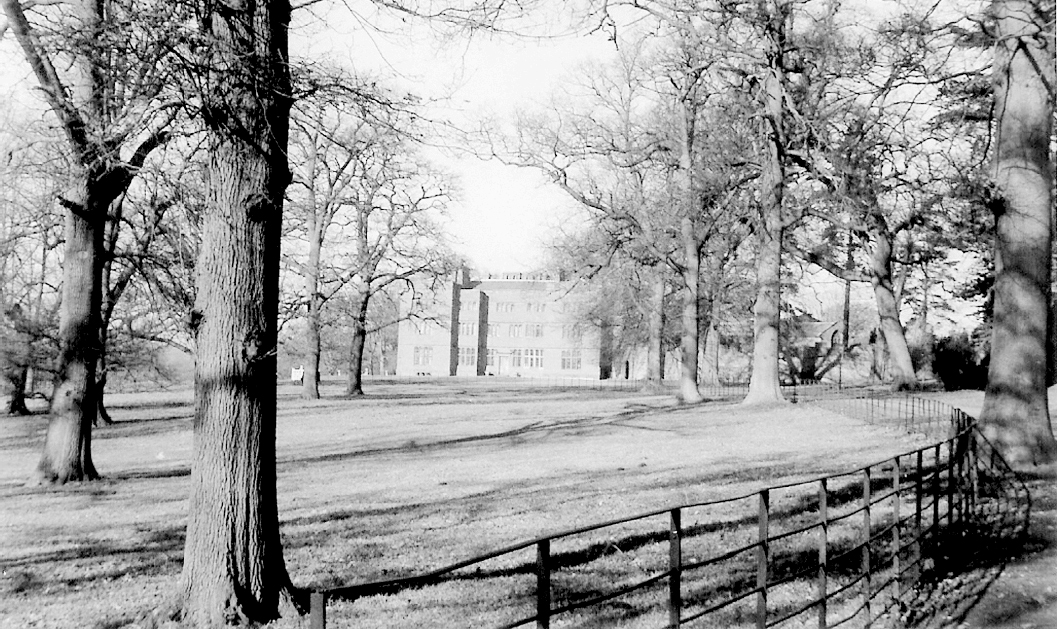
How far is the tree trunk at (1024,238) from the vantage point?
39.8 ft

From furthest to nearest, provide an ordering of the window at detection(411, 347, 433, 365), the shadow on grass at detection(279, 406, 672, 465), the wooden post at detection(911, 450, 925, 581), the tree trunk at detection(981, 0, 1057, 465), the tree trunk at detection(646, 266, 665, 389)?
the window at detection(411, 347, 433, 365) → the tree trunk at detection(646, 266, 665, 389) → the shadow on grass at detection(279, 406, 672, 465) → the tree trunk at detection(981, 0, 1057, 465) → the wooden post at detection(911, 450, 925, 581)

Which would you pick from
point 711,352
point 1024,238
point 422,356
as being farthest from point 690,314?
point 422,356

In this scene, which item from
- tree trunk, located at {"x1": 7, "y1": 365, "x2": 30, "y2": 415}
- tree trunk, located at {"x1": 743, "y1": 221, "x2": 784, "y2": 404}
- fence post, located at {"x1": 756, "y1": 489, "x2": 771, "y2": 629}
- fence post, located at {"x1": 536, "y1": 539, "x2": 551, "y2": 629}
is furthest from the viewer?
tree trunk, located at {"x1": 7, "y1": 365, "x2": 30, "y2": 415}

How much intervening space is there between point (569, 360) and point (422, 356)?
1574cm

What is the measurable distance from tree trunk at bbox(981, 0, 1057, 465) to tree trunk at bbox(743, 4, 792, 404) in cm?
1077

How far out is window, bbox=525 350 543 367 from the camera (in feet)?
301

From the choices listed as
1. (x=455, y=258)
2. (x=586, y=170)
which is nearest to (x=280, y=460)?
(x=586, y=170)

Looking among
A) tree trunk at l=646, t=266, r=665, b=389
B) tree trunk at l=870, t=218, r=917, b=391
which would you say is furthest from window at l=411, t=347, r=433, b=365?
tree trunk at l=870, t=218, r=917, b=391

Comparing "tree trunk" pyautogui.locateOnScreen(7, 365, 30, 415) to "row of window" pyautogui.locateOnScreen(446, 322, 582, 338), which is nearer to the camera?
"tree trunk" pyautogui.locateOnScreen(7, 365, 30, 415)

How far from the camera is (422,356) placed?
294ft

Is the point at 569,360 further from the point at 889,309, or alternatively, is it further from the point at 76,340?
the point at 76,340

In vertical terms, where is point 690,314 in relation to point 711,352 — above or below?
above

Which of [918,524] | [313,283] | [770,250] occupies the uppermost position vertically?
[770,250]

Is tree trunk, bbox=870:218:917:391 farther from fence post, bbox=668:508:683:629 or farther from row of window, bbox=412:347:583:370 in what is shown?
row of window, bbox=412:347:583:370
